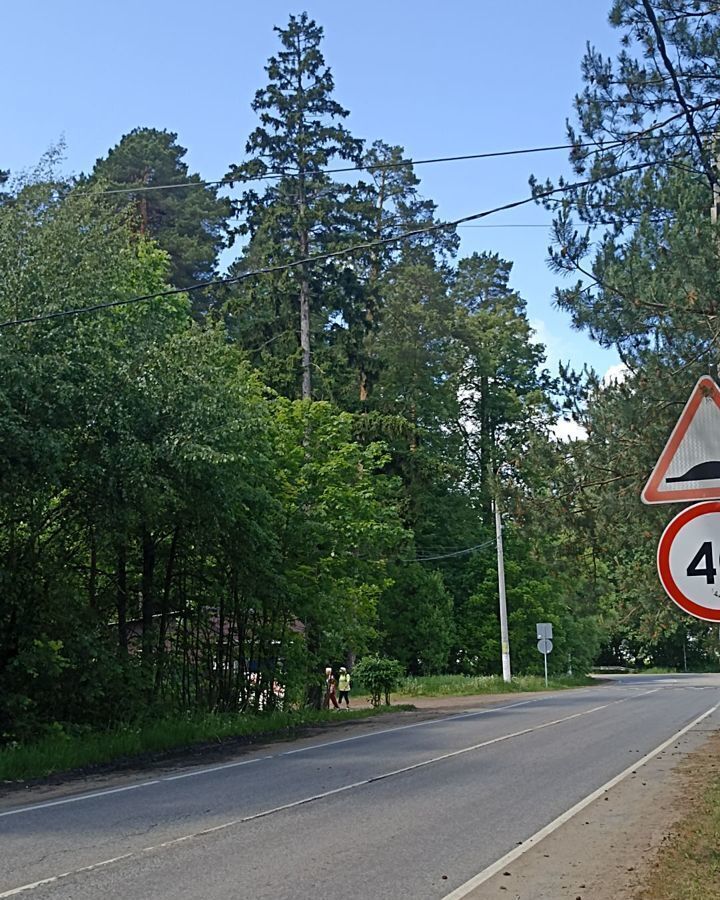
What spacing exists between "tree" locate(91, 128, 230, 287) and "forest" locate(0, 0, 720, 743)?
1444 centimetres

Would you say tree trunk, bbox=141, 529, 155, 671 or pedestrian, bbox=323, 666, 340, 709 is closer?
tree trunk, bbox=141, 529, 155, 671

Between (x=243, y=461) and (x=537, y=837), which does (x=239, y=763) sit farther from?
(x=537, y=837)

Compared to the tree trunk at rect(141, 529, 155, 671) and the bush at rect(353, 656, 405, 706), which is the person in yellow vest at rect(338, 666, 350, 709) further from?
the tree trunk at rect(141, 529, 155, 671)

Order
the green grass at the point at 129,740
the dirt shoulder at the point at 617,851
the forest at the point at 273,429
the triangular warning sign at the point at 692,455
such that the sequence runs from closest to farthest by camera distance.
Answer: the triangular warning sign at the point at 692,455, the dirt shoulder at the point at 617,851, the forest at the point at 273,429, the green grass at the point at 129,740

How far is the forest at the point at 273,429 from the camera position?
12.2 metres

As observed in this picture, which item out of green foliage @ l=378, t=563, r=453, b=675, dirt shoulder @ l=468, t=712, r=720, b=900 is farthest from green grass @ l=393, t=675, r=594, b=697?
dirt shoulder @ l=468, t=712, r=720, b=900

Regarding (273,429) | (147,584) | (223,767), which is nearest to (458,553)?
(273,429)

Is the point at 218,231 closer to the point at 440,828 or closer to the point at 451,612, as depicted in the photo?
the point at 451,612

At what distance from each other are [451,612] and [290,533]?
29.6m

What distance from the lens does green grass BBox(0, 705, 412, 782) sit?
16.0 m

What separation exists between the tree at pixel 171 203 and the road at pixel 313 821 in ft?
130

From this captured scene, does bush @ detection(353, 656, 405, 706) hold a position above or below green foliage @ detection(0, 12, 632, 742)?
below

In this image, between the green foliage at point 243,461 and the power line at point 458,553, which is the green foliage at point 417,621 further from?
the green foliage at point 243,461

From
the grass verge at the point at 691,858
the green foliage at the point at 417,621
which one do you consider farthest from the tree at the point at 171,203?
the grass verge at the point at 691,858
